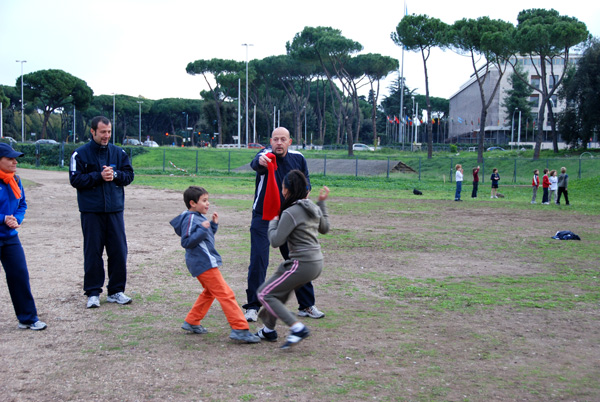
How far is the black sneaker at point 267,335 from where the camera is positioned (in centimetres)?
487

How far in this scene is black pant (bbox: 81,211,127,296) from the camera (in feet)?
19.2

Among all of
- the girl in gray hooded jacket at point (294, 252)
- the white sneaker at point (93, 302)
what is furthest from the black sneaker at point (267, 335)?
the white sneaker at point (93, 302)

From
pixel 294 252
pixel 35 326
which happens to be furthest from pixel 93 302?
pixel 294 252

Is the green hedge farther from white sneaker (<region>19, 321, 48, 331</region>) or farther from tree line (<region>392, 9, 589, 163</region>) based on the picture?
white sneaker (<region>19, 321, 48, 331</region>)

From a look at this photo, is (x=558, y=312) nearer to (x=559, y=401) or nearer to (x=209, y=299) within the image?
(x=559, y=401)

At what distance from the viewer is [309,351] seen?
15.1 ft

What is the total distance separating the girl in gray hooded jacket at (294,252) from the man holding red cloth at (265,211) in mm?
433

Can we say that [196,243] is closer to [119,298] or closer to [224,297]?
[224,297]

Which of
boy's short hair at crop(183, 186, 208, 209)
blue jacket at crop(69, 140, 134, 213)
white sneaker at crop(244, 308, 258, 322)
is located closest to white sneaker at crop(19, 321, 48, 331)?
blue jacket at crop(69, 140, 134, 213)

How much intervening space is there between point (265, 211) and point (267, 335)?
108 centimetres

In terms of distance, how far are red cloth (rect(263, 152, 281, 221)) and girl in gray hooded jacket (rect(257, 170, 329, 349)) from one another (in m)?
0.34

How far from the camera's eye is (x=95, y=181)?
5.77m

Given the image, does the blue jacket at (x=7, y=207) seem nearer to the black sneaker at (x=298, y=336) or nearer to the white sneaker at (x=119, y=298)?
the white sneaker at (x=119, y=298)

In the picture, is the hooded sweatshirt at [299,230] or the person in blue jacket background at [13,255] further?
the person in blue jacket background at [13,255]
